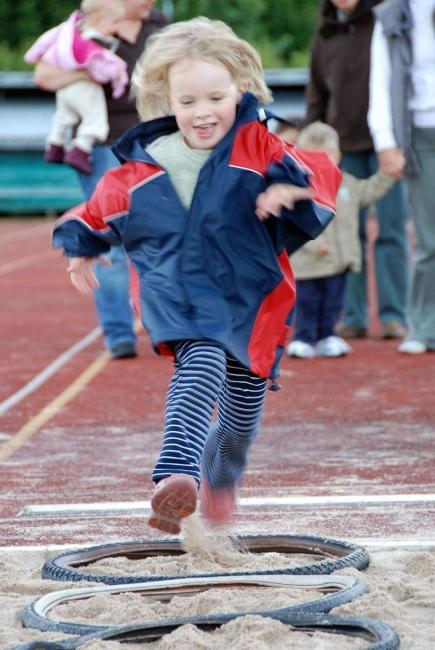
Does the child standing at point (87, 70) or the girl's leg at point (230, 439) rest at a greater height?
the child standing at point (87, 70)

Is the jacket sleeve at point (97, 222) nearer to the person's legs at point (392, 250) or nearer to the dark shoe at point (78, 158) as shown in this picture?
the dark shoe at point (78, 158)

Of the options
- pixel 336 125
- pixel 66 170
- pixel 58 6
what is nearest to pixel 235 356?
pixel 336 125

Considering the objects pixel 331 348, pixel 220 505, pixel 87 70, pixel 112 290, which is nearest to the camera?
pixel 220 505

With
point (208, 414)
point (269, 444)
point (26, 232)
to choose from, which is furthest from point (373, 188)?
point (26, 232)

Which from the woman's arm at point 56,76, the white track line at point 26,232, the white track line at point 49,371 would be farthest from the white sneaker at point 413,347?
the white track line at point 26,232

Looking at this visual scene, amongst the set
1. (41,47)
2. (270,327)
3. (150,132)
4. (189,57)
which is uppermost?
(189,57)

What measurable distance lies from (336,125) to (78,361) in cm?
246

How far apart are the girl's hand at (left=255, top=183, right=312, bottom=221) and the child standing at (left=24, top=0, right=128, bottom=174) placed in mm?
4891

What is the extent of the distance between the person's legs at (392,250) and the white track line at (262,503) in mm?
4984

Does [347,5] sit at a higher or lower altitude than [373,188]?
higher

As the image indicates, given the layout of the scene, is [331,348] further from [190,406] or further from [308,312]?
[190,406]

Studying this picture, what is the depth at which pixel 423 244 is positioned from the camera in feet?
30.0

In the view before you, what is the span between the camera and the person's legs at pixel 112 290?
9.23 meters

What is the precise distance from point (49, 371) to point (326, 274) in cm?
194
